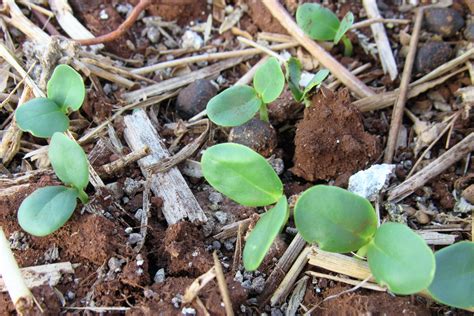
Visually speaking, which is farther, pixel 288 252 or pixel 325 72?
pixel 325 72

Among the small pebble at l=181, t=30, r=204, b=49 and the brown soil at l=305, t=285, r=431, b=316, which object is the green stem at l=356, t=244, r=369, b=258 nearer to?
the brown soil at l=305, t=285, r=431, b=316

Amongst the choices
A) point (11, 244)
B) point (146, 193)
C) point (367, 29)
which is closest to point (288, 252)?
point (146, 193)

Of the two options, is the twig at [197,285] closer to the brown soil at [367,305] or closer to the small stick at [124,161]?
the brown soil at [367,305]

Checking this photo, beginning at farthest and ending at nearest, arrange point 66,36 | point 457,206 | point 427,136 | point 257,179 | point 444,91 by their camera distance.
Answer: point 66,36 → point 444,91 → point 427,136 → point 457,206 → point 257,179

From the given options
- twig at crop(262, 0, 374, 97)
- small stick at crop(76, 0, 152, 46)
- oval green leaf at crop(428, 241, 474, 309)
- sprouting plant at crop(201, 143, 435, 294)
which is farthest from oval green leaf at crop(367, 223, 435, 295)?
small stick at crop(76, 0, 152, 46)

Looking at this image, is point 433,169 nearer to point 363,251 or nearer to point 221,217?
point 363,251

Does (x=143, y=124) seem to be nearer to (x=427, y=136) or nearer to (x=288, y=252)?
(x=288, y=252)
